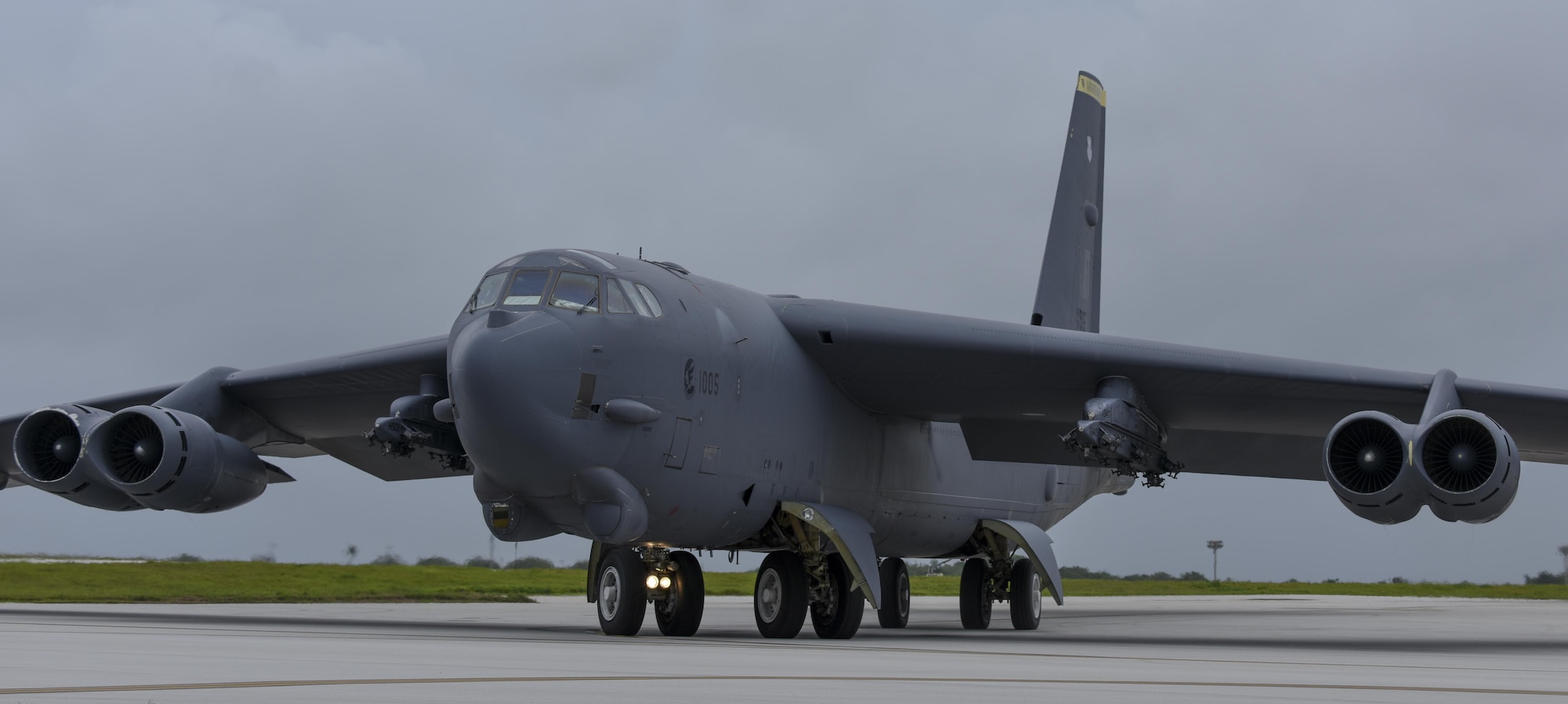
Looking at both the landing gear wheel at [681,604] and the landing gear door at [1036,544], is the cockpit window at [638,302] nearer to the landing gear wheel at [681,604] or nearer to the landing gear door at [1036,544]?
the landing gear wheel at [681,604]

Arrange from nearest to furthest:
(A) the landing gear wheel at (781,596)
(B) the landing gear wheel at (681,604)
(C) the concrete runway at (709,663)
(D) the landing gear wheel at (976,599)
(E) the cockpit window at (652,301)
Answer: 1. (C) the concrete runway at (709,663)
2. (E) the cockpit window at (652,301)
3. (B) the landing gear wheel at (681,604)
4. (A) the landing gear wheel at (781,596)
5. (D) the landing gear wheel at (976,599)

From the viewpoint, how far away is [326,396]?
19062 millimetres

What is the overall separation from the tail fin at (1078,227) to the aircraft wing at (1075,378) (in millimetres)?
5394

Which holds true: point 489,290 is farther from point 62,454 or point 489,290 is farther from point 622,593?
point 62,454

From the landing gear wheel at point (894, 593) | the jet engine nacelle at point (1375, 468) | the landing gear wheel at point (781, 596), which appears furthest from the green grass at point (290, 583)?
the jet engine nacelle at point (1375, 468)

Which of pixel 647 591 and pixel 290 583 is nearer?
pixel 647 591

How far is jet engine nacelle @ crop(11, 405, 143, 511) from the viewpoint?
1692 centimetres

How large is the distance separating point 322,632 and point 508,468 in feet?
7.68

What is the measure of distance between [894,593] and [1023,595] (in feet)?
6.39

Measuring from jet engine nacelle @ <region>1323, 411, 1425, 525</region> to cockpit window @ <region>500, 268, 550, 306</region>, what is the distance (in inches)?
295

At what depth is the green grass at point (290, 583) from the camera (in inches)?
1034

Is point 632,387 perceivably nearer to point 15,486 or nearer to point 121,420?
point 121,420

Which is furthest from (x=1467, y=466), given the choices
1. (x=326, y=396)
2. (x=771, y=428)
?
(x=326, y=396)

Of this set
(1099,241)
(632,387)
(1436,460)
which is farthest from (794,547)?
(1099,241)
